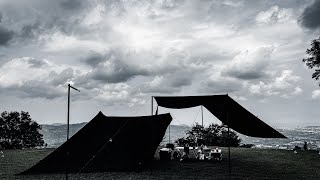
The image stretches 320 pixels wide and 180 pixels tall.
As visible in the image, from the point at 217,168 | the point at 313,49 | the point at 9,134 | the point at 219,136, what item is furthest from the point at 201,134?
the point at 9,134

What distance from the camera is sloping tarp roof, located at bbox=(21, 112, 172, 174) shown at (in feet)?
41.7

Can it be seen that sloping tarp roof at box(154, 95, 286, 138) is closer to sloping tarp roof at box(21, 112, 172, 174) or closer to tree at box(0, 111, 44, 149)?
sloping tarp roof at box(21, 112, 172, 174)

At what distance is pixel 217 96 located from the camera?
519 inches

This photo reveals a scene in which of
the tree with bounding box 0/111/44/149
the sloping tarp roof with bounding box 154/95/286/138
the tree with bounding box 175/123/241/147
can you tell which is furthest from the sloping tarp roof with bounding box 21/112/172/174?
the tree with bounding box 0/111/44/149

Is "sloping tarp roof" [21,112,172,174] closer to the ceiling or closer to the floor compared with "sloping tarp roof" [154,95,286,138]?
closer to the floor

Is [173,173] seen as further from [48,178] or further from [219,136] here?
[219,136]

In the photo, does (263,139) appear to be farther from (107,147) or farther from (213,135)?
(107,147)

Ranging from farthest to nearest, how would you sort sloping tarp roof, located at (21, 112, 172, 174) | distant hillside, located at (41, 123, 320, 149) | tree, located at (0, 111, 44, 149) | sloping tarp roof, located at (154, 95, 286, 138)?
tree, located at (0, 111, 44, 149) → distant hillside, located at (41, 123, 320, 149) → sloping tarp roof, located at (154, 95, 286, 138) → sloping tarp roof, located at (21, 112, 172, 174)

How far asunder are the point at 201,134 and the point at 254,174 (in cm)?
2041

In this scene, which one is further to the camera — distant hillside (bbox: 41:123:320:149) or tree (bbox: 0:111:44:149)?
tree (bbox: 0:111:44:149)

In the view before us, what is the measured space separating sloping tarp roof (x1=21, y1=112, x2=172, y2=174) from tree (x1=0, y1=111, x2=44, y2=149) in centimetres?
2810

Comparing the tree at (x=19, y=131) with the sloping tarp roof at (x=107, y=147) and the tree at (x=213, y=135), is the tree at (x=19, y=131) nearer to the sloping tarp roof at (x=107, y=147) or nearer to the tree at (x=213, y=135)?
the tree at (x=213, y=135)

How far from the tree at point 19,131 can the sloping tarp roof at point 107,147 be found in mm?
28099

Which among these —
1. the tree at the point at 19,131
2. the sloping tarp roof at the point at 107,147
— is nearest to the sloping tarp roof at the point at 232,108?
the sloping tarp roof at the point at 107,147
